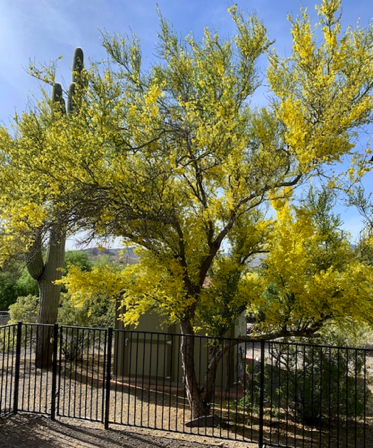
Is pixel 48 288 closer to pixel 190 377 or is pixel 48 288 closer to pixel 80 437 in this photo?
pixel 190 377

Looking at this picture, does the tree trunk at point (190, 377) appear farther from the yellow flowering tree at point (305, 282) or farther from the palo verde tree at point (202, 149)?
the yellow flowering tree at point (305, 282)

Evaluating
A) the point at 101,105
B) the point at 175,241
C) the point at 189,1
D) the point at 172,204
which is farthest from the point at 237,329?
the point at 189,1

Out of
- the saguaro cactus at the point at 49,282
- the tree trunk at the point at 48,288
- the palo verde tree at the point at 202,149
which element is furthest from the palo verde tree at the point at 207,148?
the tree trunk at the point at 48,288

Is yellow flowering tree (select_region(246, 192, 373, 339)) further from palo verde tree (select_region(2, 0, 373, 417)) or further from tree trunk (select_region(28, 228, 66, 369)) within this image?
tree trunk (select_region(28, 228, 66, 369))

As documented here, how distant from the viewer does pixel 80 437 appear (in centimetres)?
515

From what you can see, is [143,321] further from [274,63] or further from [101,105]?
[274,63]

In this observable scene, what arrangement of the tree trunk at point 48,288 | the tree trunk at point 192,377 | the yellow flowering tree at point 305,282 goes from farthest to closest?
the tree trunk at point 48,288 < the tree trunk at point 192,377 < the yellow flowering tree at point 305,282

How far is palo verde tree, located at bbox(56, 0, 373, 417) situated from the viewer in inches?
221

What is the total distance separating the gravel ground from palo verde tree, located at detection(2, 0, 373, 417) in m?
1.36

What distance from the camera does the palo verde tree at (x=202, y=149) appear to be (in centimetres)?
561

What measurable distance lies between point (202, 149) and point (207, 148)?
16 centimetres

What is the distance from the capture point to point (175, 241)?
20.8 feet

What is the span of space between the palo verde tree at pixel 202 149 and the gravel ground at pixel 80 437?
4.47 feet

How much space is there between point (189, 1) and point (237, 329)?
23.7 ft
